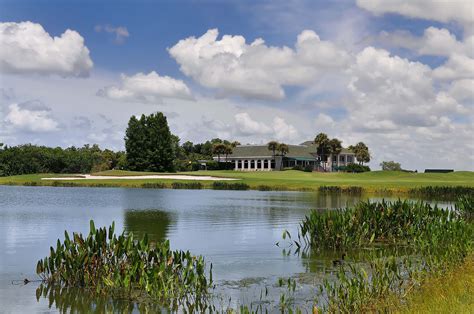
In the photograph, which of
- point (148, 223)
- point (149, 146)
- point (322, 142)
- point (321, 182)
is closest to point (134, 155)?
point (149, 146)

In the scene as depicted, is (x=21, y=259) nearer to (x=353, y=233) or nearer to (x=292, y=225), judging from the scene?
(x=353, y=233)

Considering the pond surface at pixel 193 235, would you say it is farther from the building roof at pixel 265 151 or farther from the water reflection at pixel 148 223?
the building roof at pixel 265 151

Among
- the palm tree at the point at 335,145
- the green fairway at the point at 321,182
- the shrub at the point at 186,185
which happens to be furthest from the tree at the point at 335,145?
the shrub at the point at 186,185

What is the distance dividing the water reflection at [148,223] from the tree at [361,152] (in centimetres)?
12038

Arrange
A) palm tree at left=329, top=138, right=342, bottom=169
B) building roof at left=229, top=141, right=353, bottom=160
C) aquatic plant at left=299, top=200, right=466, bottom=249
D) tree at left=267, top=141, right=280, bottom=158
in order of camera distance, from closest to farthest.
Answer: aquatic plant at left=299, top=200, right=466, bottom=249
tree at left=267, top=141, right=280, bottom=158
palm tree at left=329, top=138, right=342, bottom=169
building roof at left=229, top=141, right=353, bottom=160

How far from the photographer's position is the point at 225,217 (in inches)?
1463

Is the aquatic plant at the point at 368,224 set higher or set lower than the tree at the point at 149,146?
lower

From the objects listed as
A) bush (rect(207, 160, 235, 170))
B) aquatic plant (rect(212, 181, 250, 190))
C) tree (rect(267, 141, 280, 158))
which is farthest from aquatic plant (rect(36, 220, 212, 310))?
bush (rect(207, 160, 235, 170))

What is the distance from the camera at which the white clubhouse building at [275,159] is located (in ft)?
453

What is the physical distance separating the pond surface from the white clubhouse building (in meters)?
Result: 88.3

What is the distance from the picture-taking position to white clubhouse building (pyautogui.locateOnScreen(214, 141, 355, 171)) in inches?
5438

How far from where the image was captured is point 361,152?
155 m

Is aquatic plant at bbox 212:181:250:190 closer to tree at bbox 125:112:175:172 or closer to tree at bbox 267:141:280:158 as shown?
tree at bbox 125:112:175:172

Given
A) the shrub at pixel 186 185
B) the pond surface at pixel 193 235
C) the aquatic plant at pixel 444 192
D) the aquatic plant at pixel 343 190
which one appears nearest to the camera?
the pond surface at pixel 193 235
